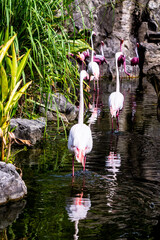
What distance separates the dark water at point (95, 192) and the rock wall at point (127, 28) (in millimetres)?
11542

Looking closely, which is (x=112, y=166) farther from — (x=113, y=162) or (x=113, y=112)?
(x=113, y=112)

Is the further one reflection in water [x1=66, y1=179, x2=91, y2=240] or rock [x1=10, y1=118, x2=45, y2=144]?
rock [x1=10, y1=118, x2=45, y2=144]

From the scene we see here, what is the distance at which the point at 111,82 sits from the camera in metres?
15.6

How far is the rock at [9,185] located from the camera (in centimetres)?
334

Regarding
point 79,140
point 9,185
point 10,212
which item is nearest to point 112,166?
point 79,140

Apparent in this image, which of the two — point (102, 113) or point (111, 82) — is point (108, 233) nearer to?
point (102, 113)

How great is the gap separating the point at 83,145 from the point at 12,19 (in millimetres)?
1969

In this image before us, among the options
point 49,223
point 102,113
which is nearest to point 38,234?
point 49,223

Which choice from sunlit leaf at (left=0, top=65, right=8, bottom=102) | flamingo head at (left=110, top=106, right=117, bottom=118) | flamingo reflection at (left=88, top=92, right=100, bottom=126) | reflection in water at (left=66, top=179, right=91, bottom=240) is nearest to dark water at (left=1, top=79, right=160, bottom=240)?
reflection in water at (left=66, top=179, right=91, bottom=240)

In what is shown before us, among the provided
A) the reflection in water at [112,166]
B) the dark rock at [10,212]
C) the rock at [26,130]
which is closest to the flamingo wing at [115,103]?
the reflection in water at [112,166]

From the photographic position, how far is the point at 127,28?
19203 millimetres

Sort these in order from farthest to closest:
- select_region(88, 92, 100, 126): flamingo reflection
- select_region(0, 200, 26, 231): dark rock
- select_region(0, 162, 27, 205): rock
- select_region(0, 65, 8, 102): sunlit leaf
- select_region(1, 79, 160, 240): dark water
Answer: select_region(88, 92, 100, 126): flamingo reflection < select_region(0, 65, 8, 102): sunlit leaf < select_region(0, 162, 27, 205): rock < select_region(0, 200, 26, 231): dark rock < select_region(1, 79, 160, 240): dark water

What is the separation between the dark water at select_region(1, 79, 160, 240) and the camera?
289 centimetres

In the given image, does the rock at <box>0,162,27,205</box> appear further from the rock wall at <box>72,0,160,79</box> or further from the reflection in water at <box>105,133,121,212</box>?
the rock wall at <box>72,0,160,79</box>
